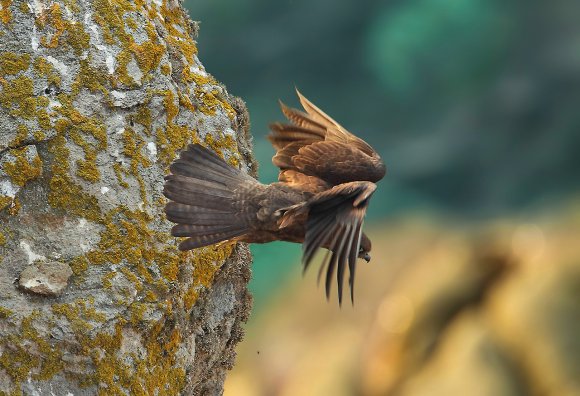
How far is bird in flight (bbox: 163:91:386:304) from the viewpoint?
14.8 feet

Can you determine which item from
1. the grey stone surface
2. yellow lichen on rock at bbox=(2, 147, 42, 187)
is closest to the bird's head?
the grey stone surface

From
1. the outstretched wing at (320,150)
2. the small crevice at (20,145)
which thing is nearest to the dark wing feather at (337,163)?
the outstretched wing at (320,150)

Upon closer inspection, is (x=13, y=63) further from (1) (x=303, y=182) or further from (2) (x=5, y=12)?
(1) (x=303, y=182)

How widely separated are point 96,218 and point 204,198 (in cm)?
65

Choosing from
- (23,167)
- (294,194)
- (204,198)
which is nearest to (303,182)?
(294,194)

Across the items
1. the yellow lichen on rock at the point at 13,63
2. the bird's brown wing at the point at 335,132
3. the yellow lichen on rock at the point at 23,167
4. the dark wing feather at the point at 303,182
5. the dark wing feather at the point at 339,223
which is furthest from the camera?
the bird's brown wing at the point at 335,132

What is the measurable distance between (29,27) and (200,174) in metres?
1.17

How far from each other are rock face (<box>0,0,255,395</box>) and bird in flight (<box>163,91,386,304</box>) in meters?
0.18

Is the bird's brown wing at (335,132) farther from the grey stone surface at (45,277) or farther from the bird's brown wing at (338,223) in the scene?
the grey stone surface at (45,277)

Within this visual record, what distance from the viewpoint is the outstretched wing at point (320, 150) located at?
17.7 ft

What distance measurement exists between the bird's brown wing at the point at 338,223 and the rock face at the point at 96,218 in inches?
30.1

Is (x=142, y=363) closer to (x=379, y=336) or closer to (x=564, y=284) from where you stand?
(x=379, y=336)

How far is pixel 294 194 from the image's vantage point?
5250 millimetres

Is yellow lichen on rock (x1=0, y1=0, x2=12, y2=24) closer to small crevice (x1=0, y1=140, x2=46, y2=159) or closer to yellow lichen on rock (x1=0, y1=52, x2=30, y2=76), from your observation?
yellow lichen on rock (x1=0, y1=52, x2=30, y2=76)
